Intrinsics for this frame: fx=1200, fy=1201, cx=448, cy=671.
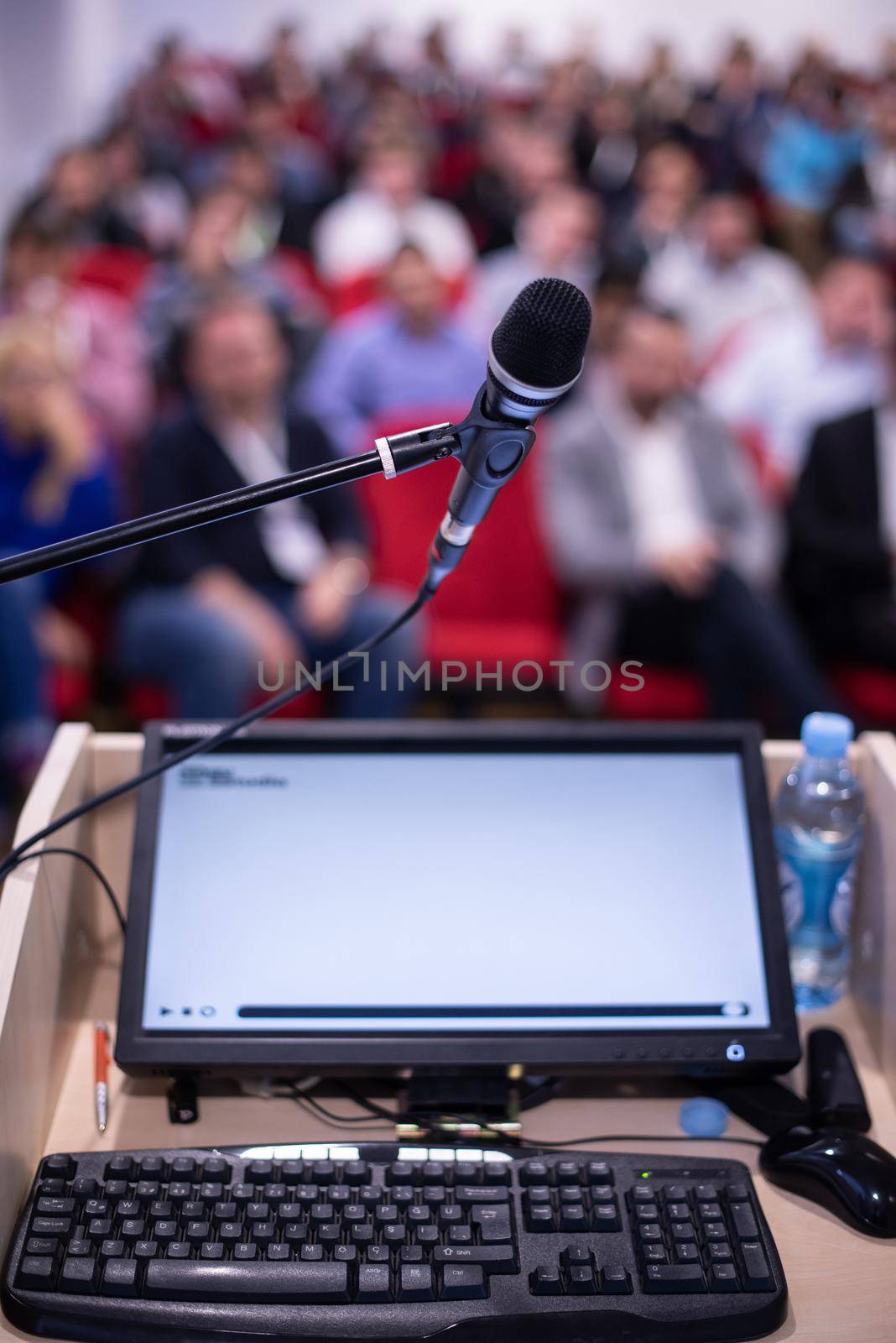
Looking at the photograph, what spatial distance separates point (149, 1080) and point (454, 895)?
10.8 inches

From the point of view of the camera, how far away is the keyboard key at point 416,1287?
2.37ft

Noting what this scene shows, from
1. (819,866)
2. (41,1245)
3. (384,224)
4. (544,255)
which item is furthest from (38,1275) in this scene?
(384,224)

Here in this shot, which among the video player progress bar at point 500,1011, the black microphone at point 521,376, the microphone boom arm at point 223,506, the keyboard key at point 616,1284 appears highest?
the black microphone at point 521,376

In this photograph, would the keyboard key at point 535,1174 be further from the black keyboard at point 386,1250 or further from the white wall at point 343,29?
the white wall at point 343,29

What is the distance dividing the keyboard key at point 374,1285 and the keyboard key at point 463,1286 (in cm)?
3

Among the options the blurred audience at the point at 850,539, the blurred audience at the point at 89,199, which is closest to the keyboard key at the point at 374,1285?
the blurred audience at the point at 850,539

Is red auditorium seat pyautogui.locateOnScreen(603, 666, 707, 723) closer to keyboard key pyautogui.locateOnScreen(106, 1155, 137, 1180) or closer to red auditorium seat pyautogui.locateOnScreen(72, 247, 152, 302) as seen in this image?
keyboard key pyautogui.locateOnScreen(106, 1155, 137, 1180)

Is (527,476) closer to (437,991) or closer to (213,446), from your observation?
(213,446)

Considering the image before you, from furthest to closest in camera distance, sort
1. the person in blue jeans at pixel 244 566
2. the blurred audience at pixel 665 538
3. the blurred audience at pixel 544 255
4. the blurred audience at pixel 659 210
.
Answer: the blurred audience at pixel 659 210
the blurred audience at pixel 544 255
the blurred audience at pixel 665 538
the person in blue jeans at pixel 244 566

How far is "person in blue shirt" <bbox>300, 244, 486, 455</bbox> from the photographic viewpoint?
3.24 meters

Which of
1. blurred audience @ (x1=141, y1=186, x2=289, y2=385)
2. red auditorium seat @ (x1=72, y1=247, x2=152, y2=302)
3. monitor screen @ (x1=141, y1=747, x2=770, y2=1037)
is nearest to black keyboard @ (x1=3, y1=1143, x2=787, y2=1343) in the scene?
monitor screen @ (x1=141, y1=747, x2=770, y2=1037)

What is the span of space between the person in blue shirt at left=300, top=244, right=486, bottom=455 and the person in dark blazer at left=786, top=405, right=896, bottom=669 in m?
1.03

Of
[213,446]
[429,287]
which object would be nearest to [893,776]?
[213,446]

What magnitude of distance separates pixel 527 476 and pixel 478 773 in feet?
4.98
